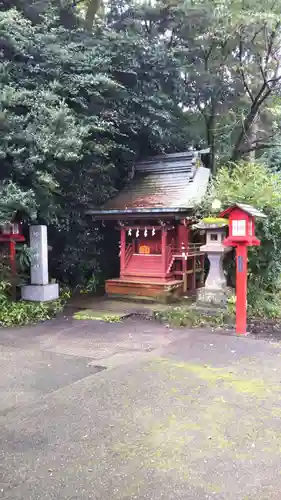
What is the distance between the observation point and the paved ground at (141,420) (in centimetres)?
315

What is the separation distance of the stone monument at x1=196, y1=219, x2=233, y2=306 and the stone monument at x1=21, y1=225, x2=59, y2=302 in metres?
3.45

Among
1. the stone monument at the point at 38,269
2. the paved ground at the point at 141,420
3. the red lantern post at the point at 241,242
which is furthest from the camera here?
the stone monument at the point at 38,269

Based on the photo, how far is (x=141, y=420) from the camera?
4230 millimetres

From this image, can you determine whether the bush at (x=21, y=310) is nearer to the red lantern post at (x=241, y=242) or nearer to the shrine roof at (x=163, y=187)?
the shrine roof at (x=163, y=187)

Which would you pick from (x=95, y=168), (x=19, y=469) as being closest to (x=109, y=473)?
(x=19, y=469)

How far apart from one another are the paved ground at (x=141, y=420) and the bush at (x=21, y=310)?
5.64 feet

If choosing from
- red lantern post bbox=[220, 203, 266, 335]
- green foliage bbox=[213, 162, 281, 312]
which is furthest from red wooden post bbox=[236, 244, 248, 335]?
green foliage bbox=[213, 162, 281, 312]

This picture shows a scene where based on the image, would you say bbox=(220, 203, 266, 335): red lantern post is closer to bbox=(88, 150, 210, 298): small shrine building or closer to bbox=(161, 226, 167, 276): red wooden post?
bbox=(88, 150, 210, 298): small shrine building

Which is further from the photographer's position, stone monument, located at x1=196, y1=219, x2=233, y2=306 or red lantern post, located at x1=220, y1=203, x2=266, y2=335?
stone monument, located at x1=196, y1=219, x2=233, y2=306

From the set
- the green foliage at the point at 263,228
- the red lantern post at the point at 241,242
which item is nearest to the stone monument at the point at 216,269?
the green foliage at the point at 263,228

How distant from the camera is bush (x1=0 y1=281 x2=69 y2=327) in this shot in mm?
8875

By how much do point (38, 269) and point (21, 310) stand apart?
119 centimetres

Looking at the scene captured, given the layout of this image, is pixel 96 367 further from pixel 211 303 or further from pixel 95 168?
pixel 95 168

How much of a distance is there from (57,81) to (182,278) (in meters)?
5.66
